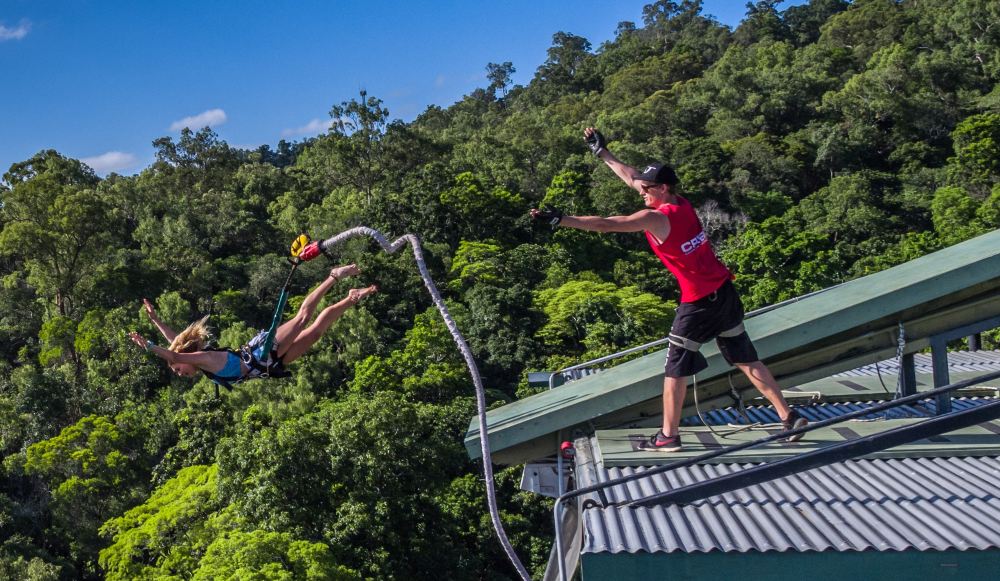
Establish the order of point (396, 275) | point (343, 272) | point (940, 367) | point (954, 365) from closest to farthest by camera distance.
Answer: point (940, 367), point (343, 272), point (954, 365), point (396, 275)

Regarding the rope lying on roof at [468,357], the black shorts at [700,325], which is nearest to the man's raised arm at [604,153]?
the black shorts at [700,325]

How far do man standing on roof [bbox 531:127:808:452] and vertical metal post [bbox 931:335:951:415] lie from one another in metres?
1.07

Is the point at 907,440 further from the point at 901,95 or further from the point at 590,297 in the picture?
the point at 901,95

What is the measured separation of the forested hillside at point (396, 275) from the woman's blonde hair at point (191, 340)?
1041cm

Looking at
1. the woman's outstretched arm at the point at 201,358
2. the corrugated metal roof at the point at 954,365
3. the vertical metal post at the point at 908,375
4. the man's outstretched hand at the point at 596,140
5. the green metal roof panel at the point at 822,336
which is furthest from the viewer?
the corrugated metal roof at the point at 954,365

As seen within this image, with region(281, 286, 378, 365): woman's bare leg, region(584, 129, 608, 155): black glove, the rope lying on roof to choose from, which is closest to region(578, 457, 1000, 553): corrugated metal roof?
the rope lying on roof

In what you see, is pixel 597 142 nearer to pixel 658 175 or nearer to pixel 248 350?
pixel 658 175

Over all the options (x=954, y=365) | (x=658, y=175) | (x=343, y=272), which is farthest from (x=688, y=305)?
(x=954, y=365)

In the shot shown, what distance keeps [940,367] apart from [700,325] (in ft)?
5.68

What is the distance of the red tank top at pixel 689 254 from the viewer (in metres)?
5.43

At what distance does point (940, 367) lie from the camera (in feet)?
19.7

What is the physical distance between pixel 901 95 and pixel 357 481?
45436 millimetres

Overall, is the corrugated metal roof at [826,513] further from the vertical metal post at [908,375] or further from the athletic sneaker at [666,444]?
the vertical metal post at [908,375]

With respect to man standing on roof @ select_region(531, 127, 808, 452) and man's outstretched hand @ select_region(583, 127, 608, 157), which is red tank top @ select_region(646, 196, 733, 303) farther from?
man's outstretched hand @ select_region(583, 127, 608, 157)
